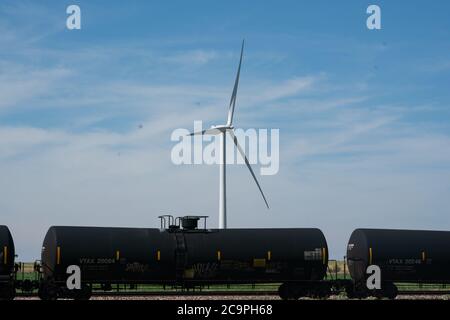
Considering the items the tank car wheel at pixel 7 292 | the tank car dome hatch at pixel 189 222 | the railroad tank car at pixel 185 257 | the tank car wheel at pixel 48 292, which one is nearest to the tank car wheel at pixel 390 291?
the railroad tank car at pixel 185 257

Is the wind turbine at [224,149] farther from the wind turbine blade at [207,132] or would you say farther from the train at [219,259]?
the train at [219,259]

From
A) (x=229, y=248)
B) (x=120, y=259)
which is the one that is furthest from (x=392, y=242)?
(x=120, y=259)

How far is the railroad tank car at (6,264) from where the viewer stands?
3278 centimetres

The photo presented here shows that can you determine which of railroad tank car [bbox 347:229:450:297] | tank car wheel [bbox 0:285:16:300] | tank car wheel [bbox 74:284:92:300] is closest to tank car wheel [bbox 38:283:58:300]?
tank car wheel [bbox 74:284:92:300]

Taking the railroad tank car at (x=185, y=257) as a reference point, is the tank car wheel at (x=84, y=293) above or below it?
below

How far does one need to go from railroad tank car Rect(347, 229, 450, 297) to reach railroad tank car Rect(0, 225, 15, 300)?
56.1 ft

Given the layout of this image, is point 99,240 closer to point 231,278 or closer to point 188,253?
point 188,253

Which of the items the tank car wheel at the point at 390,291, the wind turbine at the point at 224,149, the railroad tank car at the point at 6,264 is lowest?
the tank car wheel at the point at 390,291

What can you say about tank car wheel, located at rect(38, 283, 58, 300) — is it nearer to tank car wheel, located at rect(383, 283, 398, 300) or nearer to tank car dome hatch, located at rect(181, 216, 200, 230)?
tank car dome hatch, located at rect(181, 216, 200, 230)

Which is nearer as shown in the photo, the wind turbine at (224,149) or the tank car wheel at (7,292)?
the tank car wheel at (7,292)

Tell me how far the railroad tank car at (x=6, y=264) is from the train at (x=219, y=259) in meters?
0.05

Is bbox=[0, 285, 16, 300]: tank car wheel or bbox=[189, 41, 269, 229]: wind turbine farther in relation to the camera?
bbox=[189, 41, 269, 229]: wind turbine

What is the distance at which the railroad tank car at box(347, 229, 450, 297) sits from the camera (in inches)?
1432
